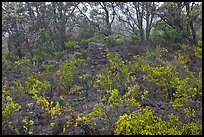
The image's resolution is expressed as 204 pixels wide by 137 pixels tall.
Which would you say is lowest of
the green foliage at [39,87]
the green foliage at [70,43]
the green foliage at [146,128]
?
the green foliage at [146,128]

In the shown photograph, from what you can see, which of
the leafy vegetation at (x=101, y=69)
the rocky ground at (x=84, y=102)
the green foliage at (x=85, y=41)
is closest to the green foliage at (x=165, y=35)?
the leafy vegetation at (x=101, y=69)

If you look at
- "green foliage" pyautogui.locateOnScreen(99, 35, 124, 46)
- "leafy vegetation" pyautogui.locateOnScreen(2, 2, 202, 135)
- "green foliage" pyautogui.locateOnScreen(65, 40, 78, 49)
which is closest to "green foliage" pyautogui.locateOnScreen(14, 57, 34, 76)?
"leafy vegetation" pyautogui.locateOnScreen(2, 2, 202, 135)

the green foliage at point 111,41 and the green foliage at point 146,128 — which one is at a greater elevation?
the green foliage at point 111,41

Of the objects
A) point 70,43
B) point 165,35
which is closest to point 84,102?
point 70,43

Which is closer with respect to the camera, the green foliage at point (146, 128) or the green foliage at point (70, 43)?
the green foliage at point (146, 128)

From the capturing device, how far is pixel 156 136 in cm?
434

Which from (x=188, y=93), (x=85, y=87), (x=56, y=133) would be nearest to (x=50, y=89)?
(x=85, y=87)

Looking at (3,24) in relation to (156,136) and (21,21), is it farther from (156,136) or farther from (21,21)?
(156,136)

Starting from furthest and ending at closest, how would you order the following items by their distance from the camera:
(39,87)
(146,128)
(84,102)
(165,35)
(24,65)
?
(165,35), (24,65), (39,87), (84,102), (146,128)

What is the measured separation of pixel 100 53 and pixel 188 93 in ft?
18.5

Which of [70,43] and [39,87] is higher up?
[70,43]

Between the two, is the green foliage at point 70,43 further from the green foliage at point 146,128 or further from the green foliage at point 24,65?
the green foliage at point 146,128

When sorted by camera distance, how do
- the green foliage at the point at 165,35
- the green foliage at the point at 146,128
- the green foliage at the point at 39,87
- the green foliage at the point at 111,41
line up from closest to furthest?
the green foliage at the point at 146,128
the green foliage at the point at 39,87
the green foliage at the point at 165,35
the green foliage at the point at 111,41

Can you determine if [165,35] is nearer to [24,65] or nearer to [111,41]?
[111,41]
